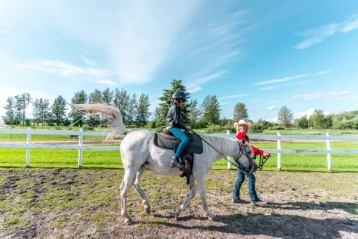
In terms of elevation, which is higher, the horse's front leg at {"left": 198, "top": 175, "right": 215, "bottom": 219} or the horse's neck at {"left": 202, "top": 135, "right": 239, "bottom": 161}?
the horse's neck at {"left": 202, "top": 135, "right": 239, "bottom": 161}

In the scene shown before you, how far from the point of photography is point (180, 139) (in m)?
3.92

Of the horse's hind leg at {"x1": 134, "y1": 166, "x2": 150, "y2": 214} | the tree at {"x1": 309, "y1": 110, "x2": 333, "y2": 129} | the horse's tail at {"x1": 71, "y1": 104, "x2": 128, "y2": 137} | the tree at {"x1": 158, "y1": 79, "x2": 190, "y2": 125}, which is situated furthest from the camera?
the tree at {"x1": 309, "y1": 110, "x2": 333, "y2": 129}

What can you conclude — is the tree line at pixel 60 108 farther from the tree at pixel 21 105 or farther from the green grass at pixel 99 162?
the green grass at pixel 99 162

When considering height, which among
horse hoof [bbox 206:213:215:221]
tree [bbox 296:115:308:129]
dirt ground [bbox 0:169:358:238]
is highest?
tree [bbox 296:115:308:129]

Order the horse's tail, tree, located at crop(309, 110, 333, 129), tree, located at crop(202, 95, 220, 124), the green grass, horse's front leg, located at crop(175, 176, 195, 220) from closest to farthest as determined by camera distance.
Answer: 1. horse's front leg, located at crop(175, 176, 195, 220)
2. the horse's tail
3. the green grass
4. tree, located at crop(202, 95, 220, 124)
5. tree, located at crop(309, 110, 333, 129)

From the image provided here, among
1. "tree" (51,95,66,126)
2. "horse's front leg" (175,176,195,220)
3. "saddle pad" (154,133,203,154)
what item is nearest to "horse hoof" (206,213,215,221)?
"horse's front leg" (175,176,195,220)

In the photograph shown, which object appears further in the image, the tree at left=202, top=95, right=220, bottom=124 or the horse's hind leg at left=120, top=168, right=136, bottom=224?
the tree at left=202, top=95, right=220, bottom=124

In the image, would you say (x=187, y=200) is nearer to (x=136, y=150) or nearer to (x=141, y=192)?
(x=141, y=192)

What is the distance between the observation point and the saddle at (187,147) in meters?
3.94

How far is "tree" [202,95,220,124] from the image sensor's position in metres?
53.5

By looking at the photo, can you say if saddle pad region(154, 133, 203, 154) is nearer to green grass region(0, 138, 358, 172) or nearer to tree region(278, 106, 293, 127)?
green grass region(0, 138, 358, 172)

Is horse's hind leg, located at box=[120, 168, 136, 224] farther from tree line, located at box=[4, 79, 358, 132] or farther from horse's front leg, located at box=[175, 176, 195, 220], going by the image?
tree line, located at box=[4, 79, 358, 132]

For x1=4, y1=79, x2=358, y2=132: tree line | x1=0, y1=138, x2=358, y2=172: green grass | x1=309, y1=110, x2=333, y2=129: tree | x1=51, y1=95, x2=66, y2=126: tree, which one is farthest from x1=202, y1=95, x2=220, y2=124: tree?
x1=51, y1=95, x2=66, y2=126: tree

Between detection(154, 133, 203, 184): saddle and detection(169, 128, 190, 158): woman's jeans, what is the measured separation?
0.09 metres
